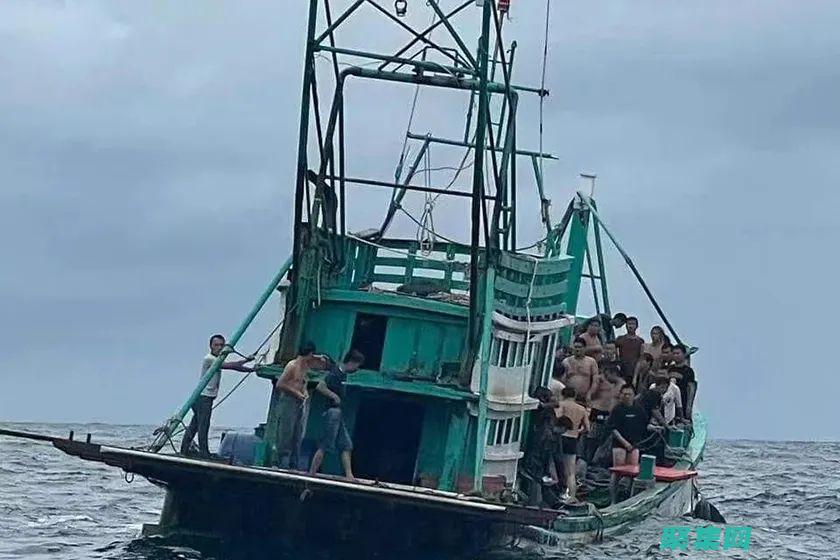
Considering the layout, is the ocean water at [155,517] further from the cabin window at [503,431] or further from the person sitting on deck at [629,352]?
the person sitting on deck at [629,352]

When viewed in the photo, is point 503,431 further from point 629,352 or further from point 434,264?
point 629,352

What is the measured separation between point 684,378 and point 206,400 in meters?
9.76

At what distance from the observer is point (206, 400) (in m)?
25.5

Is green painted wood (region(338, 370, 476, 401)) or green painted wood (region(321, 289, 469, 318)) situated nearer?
green painted wood (region(338, 370, 476, 401))

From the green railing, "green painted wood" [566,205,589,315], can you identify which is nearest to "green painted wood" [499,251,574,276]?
the green railing

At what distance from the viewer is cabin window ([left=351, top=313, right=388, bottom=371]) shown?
81.8 feet

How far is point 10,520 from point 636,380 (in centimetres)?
981

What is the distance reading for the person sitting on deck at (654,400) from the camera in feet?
94.7

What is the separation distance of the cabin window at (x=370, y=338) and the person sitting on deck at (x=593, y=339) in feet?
19.5

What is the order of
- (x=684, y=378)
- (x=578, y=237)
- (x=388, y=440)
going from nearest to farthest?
(x=388, y=440)
(x=684, y=378)
(x=578, y=237)

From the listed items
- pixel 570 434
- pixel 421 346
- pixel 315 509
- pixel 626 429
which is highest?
pixel 421 346

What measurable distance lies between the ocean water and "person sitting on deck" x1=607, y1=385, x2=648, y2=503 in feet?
3.10

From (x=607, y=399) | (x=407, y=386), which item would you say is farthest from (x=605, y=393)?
(x=407, y=386)

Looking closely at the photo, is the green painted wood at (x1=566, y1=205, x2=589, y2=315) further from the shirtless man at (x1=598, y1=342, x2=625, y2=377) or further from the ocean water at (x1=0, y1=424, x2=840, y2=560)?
the ocean water at (x1=0, y1=424, x2=840, y2=560)
